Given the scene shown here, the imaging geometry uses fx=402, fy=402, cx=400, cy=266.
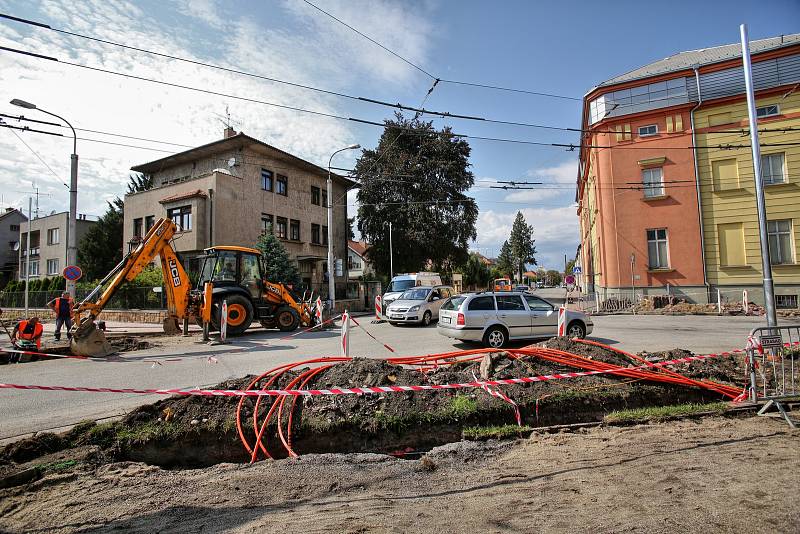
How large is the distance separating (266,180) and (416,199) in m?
13.2

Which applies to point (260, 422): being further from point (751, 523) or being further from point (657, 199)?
point (657, 199)

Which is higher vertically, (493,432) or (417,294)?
(417,294)

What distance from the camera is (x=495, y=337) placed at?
10117 millimetres

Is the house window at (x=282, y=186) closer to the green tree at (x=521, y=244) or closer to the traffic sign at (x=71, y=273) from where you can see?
the traffic sign at (x=71, y=273)

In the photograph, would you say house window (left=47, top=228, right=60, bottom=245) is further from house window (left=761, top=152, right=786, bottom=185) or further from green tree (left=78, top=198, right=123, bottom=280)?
house window (left=761, top=152, right=786, bottom=185)

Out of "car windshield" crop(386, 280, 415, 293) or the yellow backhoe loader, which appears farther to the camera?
"car windshield" crop(386, 280, 415, 293)

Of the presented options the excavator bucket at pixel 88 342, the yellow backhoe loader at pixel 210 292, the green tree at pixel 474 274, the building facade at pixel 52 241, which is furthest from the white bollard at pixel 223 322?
the green tree at pixel 474 274

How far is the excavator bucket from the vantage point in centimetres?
978

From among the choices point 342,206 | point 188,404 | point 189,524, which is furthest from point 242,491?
point 342,206

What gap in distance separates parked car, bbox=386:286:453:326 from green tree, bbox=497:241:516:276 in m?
80.7

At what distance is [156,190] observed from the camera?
26.6 meters

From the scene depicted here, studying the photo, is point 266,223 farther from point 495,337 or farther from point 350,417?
point 350,417

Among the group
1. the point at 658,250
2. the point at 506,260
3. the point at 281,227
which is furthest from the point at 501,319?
the point at 506,260

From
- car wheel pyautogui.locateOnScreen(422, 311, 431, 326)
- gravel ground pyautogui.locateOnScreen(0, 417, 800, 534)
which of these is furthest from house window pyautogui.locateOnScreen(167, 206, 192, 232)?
gravel ground pyautogui.locateOnScreen(0, 417, 800, 534)
